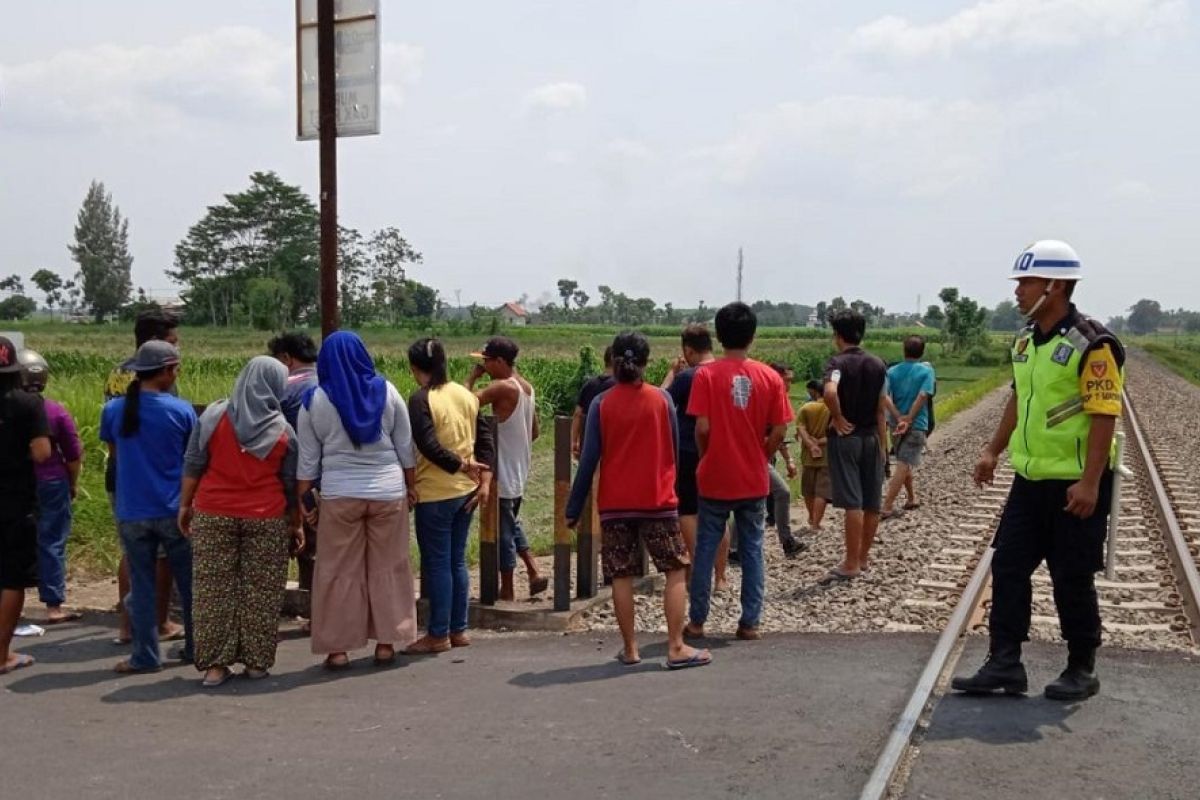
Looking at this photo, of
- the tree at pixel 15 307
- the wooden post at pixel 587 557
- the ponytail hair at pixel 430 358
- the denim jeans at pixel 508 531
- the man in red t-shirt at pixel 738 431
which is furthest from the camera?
the tree at pixel 15 307

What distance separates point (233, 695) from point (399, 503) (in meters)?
1.31

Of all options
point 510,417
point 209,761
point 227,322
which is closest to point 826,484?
point 510,417

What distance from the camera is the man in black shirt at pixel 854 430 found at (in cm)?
853

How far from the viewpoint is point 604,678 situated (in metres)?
6.14

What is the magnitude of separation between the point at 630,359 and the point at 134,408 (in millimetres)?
2739

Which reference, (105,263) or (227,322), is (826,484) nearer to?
(227,322)

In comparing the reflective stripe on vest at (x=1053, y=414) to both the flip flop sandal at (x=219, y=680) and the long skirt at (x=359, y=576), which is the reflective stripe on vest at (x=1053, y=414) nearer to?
the long skirt at (x=359, y=576)

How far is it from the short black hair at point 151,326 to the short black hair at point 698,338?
125 inches

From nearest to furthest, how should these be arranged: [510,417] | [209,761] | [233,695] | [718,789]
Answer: [718,789], [209,761], [233,695], [510,417]

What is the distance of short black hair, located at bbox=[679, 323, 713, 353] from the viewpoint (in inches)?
300

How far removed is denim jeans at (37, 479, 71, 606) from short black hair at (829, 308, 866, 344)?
17.8 feet

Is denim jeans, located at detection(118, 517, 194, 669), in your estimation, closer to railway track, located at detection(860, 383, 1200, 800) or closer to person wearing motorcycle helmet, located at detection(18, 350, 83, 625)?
person wearing motorcycle helmet, located at detection(18, 350, 83, 625)

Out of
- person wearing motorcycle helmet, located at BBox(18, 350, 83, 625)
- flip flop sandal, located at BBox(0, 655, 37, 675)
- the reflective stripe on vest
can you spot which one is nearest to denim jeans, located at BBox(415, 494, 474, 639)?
flip flop sandal, located at BBox(0, 655, 37, 675)

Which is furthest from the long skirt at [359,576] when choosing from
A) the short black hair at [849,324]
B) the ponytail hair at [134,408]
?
the short black hair at [849,324]
